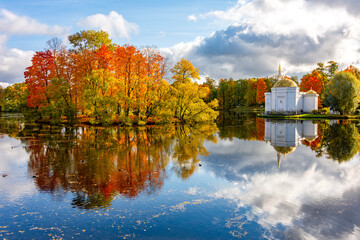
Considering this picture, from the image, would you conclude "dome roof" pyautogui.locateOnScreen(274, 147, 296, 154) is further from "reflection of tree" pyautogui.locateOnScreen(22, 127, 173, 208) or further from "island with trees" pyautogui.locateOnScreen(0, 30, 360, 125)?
"island with trees" pyautogui.locateOnScreen(0, 30, 360, 125)

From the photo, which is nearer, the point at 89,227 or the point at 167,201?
the point at 89,227

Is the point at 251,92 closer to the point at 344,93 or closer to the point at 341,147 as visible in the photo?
the point at 344,93

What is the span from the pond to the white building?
44.8 m

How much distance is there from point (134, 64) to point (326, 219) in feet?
115

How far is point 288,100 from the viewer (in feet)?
202

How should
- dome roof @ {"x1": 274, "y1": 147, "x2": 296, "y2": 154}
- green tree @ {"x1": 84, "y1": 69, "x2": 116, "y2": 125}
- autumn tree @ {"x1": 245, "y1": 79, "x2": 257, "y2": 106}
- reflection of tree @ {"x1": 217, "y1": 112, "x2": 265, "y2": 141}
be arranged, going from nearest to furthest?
dome roof @ {"x1": 274, "y1": 147, "x2": 296, "y2": 154} → reflection of tree @ {"x1": 217, "y1": 112, "x2": 265, "y2": 141} → green tree @ {"x1": 84, "y1": 69, "x2": 116, "y2": 125} → autumn tree @ {"x1": 245, "y1": 79, "x2": 257, "y2": 106}

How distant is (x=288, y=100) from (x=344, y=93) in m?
11.5

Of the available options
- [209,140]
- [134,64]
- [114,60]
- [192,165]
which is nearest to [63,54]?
[114,60]

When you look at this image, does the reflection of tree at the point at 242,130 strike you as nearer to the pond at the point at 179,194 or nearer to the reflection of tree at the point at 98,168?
the pond at the point at 179,194

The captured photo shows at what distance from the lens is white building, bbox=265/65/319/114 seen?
61312 millimetres

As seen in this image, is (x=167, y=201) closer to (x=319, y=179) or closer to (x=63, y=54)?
(x=319, y=179)

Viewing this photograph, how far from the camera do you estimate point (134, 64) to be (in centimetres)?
3962

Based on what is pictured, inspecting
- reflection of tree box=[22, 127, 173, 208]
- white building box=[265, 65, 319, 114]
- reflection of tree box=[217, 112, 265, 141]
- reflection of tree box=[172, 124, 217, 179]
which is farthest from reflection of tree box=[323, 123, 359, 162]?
white building box=[265, 65, 319, 114]

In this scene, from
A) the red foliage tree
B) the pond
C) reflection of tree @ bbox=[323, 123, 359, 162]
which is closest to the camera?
the pond
